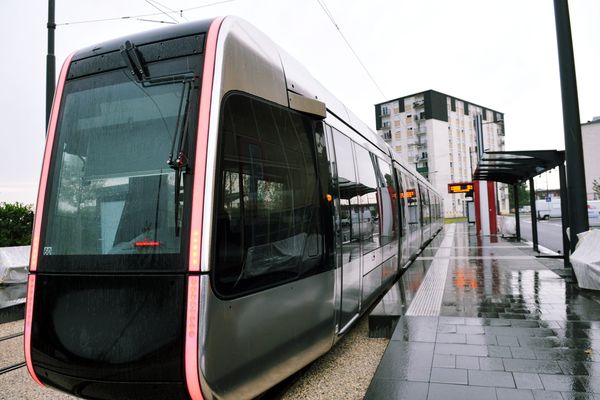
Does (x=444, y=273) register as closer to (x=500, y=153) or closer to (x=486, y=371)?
(x=500, y=153)

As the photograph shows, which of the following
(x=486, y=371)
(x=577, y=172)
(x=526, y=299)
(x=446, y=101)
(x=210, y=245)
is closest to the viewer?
(x=210, y=245)

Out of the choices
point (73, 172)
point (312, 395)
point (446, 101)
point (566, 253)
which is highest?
point (446, 101)

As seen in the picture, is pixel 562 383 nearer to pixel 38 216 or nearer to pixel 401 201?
pixel 38 216

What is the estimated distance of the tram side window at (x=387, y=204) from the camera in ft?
24.4

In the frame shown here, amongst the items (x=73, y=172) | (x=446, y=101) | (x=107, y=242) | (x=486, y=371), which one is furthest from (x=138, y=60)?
(x=446, y=101)

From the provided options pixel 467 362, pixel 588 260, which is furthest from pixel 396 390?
pixel 588 260

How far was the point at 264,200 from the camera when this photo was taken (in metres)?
3.27

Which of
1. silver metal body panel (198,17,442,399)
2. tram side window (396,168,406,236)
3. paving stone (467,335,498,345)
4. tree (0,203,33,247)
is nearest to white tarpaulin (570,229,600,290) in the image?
paving stone (467,335,498,345)

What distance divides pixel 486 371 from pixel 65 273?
133 inches

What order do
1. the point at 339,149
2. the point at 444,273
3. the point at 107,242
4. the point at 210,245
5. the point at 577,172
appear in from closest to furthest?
the point at 210,245 → the point at 107,242 → the point at 339,149 → the point at 577,172 → the point at 444,273

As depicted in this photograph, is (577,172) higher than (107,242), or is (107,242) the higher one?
(577,172)

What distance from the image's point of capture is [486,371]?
150 inches

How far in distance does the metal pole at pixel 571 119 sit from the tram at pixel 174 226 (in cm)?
592

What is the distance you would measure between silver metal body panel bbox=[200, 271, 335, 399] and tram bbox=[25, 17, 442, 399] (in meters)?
0.01
